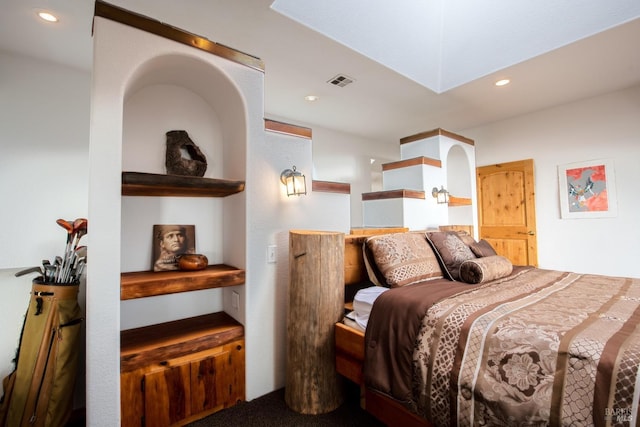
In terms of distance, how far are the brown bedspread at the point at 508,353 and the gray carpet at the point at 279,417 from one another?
0.34m

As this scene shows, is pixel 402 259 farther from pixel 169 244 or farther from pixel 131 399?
pixel 131 399

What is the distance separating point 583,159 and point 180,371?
5.10m

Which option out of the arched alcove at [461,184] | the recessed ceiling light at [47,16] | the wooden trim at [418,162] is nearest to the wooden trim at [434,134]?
the arched alcove at [461,184]

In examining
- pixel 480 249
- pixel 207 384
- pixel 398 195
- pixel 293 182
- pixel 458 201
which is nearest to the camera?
pixel 207 384

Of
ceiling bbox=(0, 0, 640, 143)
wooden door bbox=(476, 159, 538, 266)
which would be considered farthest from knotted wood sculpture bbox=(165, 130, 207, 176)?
wooden door bbox=(476, 159, 538, 266)

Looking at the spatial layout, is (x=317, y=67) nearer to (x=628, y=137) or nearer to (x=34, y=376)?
(x=34, y=376)

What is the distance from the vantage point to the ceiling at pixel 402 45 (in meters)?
2.24

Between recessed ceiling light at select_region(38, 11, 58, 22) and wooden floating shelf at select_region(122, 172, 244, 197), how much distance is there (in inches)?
58.8

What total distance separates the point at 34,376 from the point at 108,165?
3.99 ft

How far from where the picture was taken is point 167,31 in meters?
1.69

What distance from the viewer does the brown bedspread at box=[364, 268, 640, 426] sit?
102 centimetres

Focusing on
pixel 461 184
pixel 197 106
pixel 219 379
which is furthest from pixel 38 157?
pixel 461 184

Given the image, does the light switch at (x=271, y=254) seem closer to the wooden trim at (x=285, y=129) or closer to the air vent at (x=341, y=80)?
the wooden trim at (x=285, y=129)

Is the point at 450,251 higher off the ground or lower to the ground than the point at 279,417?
Answer: higher
